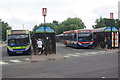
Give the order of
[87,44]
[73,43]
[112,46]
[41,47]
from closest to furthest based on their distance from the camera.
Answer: [41,47] → [112,46] → [87,44] → [73,43]

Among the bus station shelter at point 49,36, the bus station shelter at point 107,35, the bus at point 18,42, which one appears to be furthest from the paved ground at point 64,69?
the bus station shelter at point 107,35

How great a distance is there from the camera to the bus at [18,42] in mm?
19094

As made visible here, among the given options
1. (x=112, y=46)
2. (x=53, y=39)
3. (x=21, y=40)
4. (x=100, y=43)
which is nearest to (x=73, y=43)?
(x=100, y=43)

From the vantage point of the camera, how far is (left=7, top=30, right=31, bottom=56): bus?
19094 millimetres

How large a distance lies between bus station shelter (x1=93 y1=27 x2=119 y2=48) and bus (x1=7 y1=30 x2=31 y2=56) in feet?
36.6

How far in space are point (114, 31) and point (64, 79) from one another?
19.8 m

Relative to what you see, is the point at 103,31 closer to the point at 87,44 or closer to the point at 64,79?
the point at 87,44

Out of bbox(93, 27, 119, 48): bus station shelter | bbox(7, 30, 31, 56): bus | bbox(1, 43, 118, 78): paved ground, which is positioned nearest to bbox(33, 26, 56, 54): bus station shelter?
bbox(7, 30, 31, 56): bus

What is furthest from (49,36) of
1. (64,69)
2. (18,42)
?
(64,69)

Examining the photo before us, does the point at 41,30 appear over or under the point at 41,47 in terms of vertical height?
over

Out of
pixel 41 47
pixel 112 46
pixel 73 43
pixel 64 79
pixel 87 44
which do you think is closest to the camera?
pixel 64 79

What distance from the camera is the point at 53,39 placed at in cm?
2008

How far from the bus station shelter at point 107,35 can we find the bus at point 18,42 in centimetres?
1115

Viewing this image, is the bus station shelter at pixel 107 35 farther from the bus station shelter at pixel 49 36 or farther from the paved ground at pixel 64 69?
the paved ground at pixel 64 69
